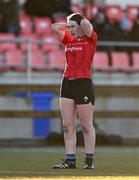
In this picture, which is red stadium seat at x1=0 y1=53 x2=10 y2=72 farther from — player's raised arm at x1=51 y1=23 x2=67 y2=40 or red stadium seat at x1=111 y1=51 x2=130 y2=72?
player's raised arm at x1=51 y1=23 x2=67 y2=40

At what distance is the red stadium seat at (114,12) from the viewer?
69.1ft

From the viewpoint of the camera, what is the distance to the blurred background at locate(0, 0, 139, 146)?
1747cm

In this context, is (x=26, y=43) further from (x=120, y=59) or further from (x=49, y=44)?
(x=120, y=59)

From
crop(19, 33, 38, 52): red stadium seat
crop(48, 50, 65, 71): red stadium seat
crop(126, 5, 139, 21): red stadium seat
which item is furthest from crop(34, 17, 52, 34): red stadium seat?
crop(126, 5, 139, 21): red stadium seat

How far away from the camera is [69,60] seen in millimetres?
9914

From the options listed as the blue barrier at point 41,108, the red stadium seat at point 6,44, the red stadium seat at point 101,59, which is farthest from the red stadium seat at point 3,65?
the red stadium seat at point 101,59

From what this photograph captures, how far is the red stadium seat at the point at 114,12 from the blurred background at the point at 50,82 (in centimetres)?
112

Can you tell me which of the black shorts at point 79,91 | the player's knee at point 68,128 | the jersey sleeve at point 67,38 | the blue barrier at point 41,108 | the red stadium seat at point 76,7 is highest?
the jersey sleeve at point 67,38

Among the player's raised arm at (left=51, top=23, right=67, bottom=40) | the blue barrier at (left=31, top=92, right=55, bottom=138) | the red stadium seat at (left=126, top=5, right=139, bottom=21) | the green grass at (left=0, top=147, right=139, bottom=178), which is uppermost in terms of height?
the player's raised arm at (left=51, top=23, right=67, bottom=40)

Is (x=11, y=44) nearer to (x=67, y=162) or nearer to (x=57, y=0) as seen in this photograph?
(x=57, y=0)

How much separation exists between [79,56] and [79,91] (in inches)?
16.8

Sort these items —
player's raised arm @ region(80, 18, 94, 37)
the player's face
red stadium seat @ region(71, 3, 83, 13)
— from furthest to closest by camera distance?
red stadium seat @ region(71, 3, 83, 13)
the player's face
player's raised arm @ region(80, 18, 94, 37)

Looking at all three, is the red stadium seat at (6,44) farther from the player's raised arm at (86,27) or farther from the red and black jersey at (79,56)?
the player's raised arm at (86,27)

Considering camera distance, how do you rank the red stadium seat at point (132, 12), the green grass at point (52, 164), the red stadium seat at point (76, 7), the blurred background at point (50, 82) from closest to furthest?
the green grass at point (52, 164) → the blurred background at point (50, 82) → the red stadium seat at point (76, 7) → the red stadium seat at point (132, 12)
